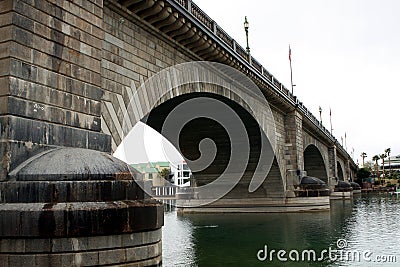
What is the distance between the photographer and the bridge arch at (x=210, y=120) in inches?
581

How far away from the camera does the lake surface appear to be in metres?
15.5

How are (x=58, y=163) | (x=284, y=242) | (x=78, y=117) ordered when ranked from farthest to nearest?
(x=284, y=242), (x=78, y=117), (x=58, y=163)

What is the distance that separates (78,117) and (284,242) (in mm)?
12984

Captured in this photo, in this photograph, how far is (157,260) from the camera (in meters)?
8.86

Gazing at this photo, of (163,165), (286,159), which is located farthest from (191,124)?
(163,165)

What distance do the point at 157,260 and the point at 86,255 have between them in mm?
1682

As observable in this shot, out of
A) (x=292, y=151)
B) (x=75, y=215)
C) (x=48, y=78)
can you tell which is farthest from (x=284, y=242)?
(x=292, y=151)

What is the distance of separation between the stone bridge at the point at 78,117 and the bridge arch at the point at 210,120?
16 cm

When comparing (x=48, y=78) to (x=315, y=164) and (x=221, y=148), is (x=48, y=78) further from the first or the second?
(x=315, y=164)

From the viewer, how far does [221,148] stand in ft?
113

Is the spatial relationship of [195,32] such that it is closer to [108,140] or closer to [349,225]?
[108,140]

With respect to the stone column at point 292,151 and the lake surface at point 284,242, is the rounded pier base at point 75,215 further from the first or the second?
the stone column at point 292,151

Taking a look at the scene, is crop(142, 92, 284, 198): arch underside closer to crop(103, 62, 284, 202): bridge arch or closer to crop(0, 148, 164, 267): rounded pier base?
crop(103, 62, 284, 202): bridge arch

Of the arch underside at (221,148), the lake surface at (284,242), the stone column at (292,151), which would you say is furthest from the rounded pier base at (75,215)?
the stone column at (292,151)
